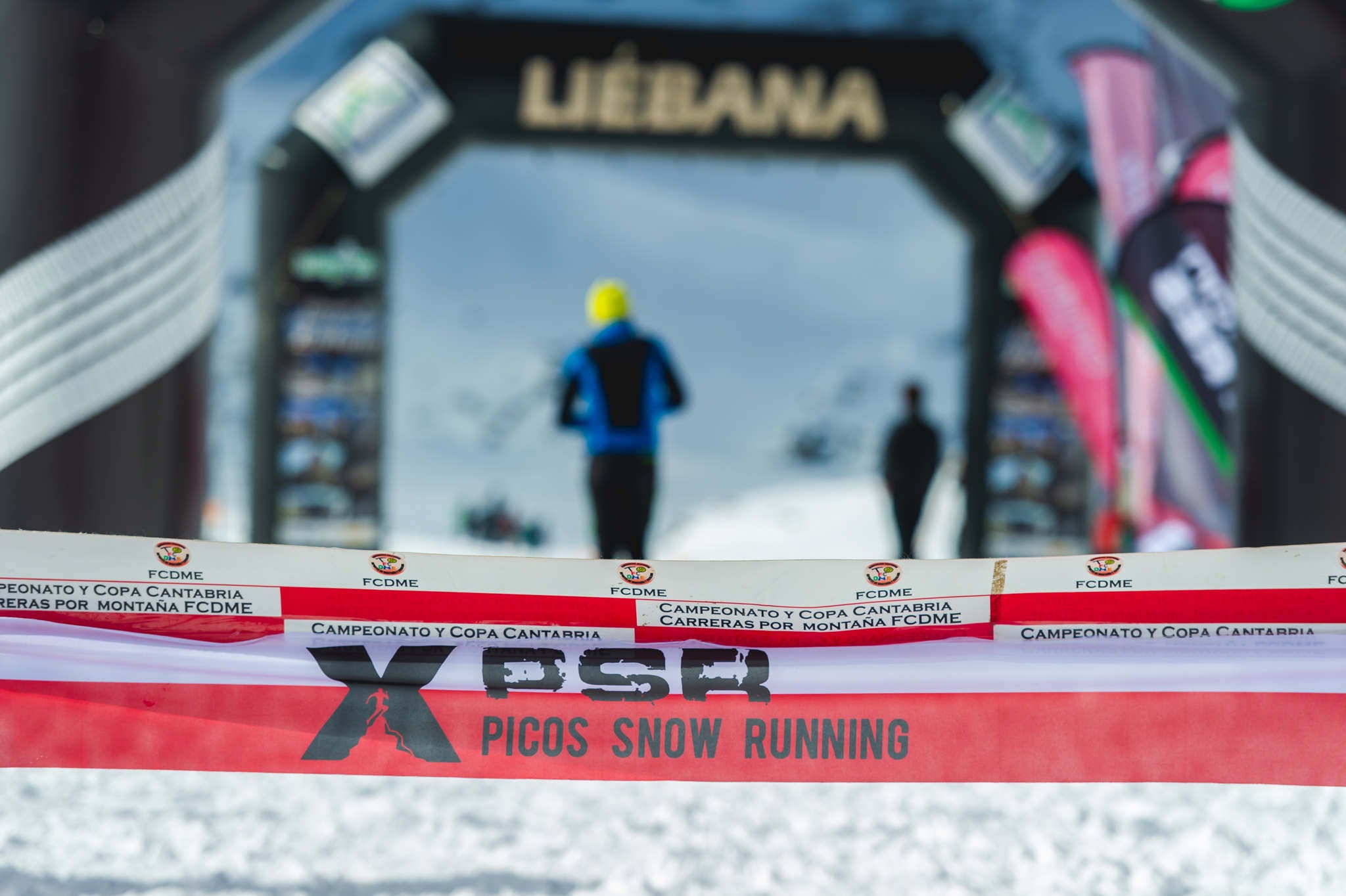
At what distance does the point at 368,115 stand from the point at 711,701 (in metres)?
4.64

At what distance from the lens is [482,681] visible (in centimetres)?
135

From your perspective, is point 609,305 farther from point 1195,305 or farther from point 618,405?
point 1195,305

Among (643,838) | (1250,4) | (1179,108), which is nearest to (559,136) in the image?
(1179,108)

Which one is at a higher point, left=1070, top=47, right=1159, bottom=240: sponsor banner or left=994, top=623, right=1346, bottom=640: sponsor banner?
left=1070, top=47, right=1159, bottom=240: sponsor banner

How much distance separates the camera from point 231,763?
130 centimetres

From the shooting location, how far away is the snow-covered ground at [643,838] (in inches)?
50.0

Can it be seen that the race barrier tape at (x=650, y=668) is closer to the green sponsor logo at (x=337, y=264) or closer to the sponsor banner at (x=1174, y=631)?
the sponsor banner at (x=1174, y=631)

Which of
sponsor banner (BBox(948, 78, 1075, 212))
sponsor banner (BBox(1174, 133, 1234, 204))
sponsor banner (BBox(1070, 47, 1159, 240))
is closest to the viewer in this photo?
sponsor banner (BBox(1174, 133, 1234, 204))

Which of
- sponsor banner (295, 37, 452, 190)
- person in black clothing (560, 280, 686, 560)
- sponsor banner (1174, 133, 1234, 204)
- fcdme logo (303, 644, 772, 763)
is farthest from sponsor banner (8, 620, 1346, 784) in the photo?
sponsor banner (295, 37, 452, 190)

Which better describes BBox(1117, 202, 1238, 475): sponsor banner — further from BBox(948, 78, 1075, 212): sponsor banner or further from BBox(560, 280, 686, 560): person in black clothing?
BBox(560, 280, 686, 560): person in black clothing

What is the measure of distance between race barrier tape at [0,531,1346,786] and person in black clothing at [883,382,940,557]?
316cm

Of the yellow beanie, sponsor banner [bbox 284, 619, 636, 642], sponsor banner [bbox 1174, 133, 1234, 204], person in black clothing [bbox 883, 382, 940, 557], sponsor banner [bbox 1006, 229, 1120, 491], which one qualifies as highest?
sponsor banner [bbox 1174, 133, 1234, 204]

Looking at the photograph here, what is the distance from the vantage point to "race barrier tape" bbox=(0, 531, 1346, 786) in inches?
52.0

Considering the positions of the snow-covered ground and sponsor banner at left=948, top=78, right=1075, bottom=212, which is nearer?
the snow-covered ground
